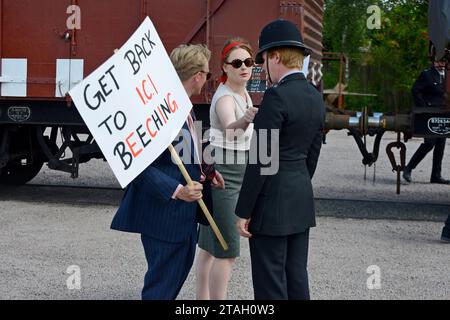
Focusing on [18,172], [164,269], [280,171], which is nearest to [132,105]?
[280,171]

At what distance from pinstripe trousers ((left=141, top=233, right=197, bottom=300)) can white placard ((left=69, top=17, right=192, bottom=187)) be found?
0.61 meters

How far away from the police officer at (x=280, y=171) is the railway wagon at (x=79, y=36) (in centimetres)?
489

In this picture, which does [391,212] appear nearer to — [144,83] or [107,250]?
[107,250]

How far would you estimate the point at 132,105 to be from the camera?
13.1ft

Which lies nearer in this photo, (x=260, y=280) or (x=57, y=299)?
(x=260, y=280)

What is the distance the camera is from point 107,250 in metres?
7.46

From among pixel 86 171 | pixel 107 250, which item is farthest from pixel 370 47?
pixel 107 250

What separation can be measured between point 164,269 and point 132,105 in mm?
935

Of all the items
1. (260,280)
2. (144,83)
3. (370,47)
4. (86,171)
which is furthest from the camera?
(370,47)

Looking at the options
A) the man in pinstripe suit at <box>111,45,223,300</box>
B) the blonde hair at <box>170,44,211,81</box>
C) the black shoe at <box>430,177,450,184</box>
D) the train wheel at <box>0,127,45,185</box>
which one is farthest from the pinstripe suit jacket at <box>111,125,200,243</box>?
the black shoe at <box>430,177,450,184</box>

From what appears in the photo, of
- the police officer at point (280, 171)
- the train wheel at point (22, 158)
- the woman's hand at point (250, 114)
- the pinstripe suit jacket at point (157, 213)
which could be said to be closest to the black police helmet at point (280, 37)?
the police officer at point (280, 171)

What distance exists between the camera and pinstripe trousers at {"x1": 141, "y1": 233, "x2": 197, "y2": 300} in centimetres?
442

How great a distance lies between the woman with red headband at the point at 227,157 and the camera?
16.1 ft
